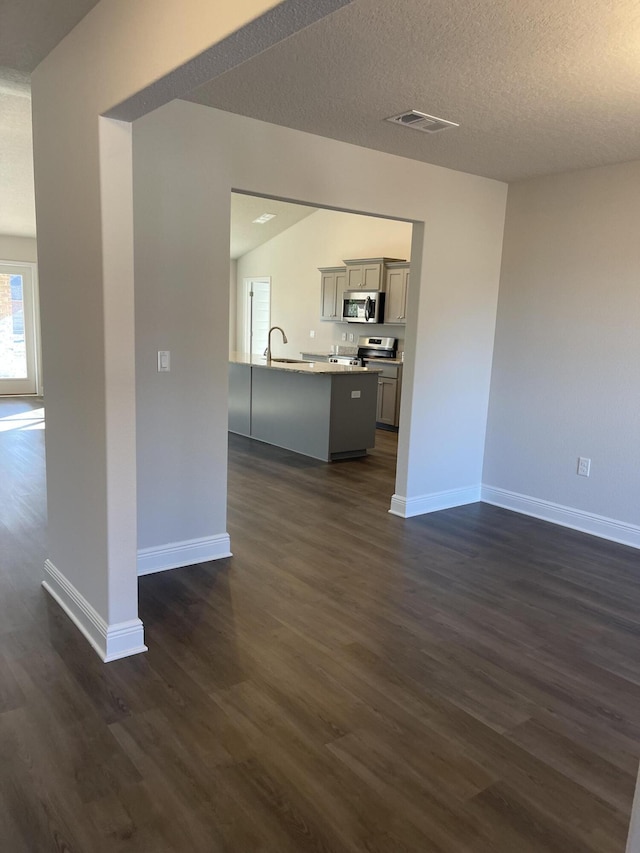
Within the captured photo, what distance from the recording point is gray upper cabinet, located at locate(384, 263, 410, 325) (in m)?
7.93

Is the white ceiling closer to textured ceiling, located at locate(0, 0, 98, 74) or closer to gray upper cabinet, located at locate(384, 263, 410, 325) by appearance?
textured ceiling, located at locate(0, 0, 98, 74)

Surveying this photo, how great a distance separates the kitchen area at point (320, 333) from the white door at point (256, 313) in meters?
0.02

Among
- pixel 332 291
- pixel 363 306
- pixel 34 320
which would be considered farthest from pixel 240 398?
pixel 34 320

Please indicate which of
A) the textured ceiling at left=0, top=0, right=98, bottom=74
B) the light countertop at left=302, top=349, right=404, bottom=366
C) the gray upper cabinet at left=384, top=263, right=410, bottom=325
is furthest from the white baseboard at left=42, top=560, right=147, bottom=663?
the gray upper cabinet at left=384, top=263, right=410, bottom=325

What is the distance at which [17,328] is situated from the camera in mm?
9781

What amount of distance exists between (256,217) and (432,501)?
6442mm

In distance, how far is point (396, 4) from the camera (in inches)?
82.2

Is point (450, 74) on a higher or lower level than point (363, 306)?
higher

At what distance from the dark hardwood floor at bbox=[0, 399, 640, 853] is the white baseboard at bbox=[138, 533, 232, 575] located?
107mm

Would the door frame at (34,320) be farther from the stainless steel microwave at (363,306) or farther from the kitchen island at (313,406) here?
the stainless steel microwave at (363,306)

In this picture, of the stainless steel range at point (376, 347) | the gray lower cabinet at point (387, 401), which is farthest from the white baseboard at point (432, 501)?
the stainless steel range at point (376, 347)

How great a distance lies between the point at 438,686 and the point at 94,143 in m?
2.52

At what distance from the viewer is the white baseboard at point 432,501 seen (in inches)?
184

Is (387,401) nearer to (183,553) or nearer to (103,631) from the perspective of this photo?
(183,553)
